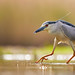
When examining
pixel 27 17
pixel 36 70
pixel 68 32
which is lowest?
pixel 36 70

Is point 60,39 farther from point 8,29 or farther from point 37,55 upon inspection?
point 8,29

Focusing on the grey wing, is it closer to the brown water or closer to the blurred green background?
the brown water

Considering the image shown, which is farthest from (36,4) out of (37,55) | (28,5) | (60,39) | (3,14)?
(60,39)

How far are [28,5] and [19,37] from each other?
8.81 ft

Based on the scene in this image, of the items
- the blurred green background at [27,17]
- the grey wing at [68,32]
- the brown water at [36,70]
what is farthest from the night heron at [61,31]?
the blurred green background at [27,17]

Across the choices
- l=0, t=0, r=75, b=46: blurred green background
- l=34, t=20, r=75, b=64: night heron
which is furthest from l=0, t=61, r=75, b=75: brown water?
l=0, t=0, r=75, b=46: blurred green background

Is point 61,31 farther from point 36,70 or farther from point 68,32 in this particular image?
point 36,70

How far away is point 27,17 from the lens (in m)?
22.5

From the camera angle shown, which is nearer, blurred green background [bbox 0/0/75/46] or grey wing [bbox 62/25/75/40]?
grey wing [bbox 62/25/75/40]

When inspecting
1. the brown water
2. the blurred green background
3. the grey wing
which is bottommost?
the brown water

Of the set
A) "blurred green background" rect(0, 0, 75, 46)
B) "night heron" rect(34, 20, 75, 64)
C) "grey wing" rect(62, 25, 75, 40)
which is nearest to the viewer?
"night heron" rect(34, 20, 75, 64)

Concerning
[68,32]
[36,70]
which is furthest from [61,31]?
[36,70]

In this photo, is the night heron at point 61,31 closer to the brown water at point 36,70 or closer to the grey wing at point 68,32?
the grey wing at point 68,32

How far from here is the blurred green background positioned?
21031 mm
